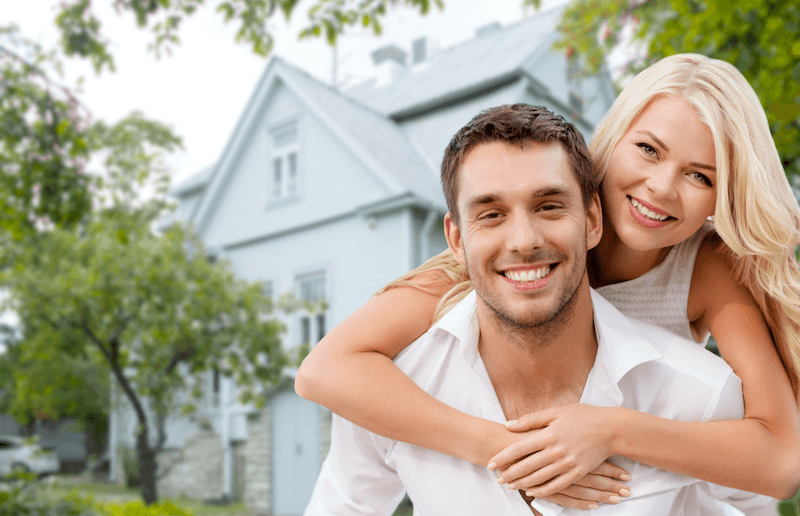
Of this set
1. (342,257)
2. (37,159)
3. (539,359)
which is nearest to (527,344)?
(539,359)

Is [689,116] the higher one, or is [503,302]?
[689,116]

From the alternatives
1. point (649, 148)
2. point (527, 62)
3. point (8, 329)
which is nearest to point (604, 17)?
point (649, 148)

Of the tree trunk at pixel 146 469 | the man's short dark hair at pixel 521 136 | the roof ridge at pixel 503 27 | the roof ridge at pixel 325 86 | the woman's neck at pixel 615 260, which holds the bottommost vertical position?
the tree trunk at pixel 146 469

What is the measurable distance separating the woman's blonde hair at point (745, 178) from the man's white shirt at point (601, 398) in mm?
167

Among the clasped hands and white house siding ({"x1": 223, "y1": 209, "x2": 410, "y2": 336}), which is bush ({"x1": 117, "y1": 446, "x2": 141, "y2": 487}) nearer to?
white house siding ({"x1": 223, "y1": 209, "x2": 410, "y2": 336})

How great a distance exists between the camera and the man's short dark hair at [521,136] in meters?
1.76

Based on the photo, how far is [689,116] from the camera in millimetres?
1866

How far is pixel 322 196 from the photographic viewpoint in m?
12.7

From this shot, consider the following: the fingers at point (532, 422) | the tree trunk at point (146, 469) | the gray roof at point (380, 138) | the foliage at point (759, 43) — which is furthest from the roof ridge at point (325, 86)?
the fingers at point (532, 422)

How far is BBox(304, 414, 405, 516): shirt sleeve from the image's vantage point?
2.11m

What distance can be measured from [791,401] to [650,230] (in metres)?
0.57

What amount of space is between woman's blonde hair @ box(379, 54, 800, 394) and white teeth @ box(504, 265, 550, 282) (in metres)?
0.38

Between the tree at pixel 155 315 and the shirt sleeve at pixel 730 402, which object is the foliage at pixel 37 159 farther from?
the shirt sleeve at pixel 730 402

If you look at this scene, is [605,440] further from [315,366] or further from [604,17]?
[604,17]
